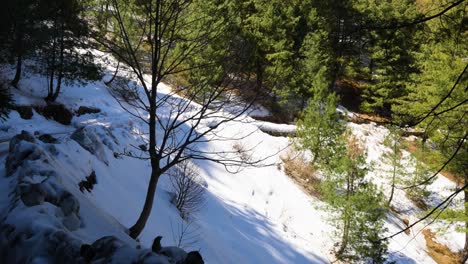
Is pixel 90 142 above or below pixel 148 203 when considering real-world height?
above

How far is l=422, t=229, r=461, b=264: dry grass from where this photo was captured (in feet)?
49.0

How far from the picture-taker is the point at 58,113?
1620 cm

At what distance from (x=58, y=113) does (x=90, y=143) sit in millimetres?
8900

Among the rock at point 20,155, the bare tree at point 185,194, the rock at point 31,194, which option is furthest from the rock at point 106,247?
the bare tree at point 185,194

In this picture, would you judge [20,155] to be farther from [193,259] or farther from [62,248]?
[193,259]

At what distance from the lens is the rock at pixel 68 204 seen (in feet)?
14.5

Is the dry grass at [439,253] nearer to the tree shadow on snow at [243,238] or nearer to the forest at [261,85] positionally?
the forest at [261,85]

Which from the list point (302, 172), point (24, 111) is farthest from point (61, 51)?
point (302, 172)

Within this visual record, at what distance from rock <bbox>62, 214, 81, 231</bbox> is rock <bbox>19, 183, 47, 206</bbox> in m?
0.35

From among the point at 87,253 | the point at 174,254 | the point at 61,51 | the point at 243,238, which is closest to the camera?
the point at 87,253

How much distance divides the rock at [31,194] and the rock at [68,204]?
0.29m

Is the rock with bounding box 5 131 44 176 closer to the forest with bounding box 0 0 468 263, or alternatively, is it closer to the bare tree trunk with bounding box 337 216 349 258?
the forest with bounding box 0 0 468 263

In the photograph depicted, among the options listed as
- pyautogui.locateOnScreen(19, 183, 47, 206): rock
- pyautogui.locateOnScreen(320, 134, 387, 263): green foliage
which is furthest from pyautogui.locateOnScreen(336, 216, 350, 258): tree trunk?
pyautogui.locateOnScreen(19, 183, 47, 206): rock

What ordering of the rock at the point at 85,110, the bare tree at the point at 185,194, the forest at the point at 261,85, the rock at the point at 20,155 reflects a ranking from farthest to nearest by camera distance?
the rock at the point at 85,110 → the bare tree at the point at 185,194 → the rock at the point at 20,155 → the forest at the point at 261,85
